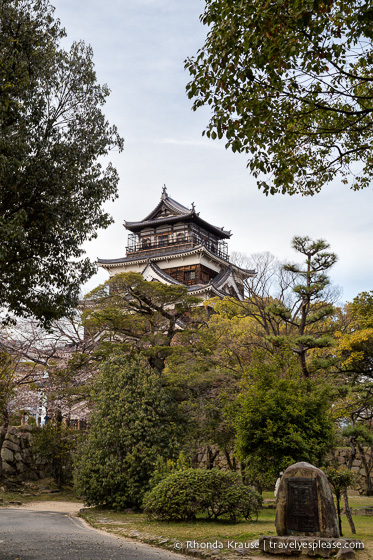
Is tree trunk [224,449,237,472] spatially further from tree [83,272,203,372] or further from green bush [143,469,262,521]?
green bush [143,469,262,521]

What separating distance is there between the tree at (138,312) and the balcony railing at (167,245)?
20682mm

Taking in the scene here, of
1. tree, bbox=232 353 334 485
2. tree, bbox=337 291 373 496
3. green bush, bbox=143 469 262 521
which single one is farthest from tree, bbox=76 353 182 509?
tree, bbox=337 291 373 496

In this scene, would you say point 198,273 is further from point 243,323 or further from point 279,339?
point 279,339

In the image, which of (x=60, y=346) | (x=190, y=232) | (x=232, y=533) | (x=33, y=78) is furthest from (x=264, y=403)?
(x=190, y=232)

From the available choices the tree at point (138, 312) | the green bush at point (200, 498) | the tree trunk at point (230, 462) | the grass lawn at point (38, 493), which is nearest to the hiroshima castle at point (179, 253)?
the tree at point (138, 312)

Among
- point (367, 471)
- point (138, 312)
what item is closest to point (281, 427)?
point (138, 312)

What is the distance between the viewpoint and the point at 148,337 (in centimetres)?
1875

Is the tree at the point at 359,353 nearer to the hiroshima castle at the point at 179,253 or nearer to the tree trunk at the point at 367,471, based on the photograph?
the tree trunk at the point at 367,471

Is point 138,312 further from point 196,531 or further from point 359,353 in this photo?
point 196,531

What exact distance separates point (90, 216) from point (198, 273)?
97.1ft

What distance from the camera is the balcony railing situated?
41.7 m

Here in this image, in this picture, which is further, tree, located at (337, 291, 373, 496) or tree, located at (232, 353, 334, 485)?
tree, located at (337, 291, 373, 496)

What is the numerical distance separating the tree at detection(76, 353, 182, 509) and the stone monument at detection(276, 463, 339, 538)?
6.50m

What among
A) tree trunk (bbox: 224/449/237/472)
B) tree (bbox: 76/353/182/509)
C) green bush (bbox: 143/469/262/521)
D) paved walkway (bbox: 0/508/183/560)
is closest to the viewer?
paved walkway (bbox: 0/508/183/560)
